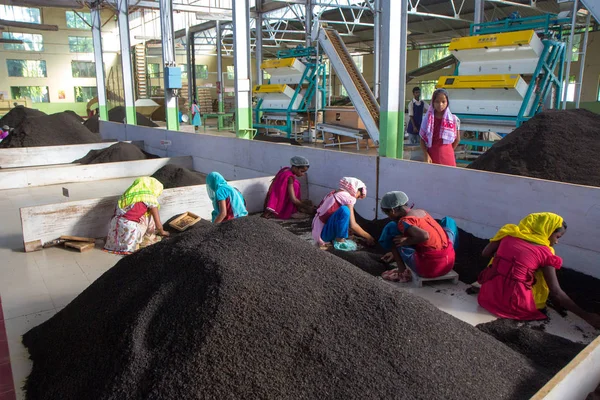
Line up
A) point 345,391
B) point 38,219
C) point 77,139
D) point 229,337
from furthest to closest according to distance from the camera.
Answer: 1. point 77,139
2. point 38,219
3. point 229,337
4. point 345,391

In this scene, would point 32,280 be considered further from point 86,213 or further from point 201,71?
point 201,71

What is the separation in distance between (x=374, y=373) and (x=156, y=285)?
1452 millimetres

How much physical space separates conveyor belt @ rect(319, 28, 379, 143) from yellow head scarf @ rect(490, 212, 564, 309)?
18.6 ft

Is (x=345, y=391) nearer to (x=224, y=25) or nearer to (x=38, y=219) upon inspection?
(x=38, y=219)

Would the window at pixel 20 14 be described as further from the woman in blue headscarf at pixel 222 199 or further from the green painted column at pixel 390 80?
the green painted column at pixel 390 80

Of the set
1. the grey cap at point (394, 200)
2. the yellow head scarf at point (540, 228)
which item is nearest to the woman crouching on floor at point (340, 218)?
the grey cap at point (394, 200)

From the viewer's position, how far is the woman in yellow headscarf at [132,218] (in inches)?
207

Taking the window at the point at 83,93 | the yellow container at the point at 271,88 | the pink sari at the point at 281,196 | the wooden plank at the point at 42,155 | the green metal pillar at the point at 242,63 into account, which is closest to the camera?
the pink sari at the point at 281,196

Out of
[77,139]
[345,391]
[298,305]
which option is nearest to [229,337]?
[298,305]

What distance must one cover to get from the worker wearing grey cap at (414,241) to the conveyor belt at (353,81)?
5015 mm

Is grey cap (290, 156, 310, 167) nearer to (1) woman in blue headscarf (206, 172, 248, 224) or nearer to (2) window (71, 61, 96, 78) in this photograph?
(1) woman in blue headscarf (206, 172, 248, 224)

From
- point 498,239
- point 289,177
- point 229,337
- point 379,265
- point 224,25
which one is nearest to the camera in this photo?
point 229,337

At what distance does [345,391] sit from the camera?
7.44 ft

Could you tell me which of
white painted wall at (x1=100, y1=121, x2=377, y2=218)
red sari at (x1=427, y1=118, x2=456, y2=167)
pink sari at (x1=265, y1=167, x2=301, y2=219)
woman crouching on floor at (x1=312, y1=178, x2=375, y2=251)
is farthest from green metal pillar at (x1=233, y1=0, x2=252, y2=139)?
woman crouching on floor at (x1=312, y1=178, x2=375, y2=251)
